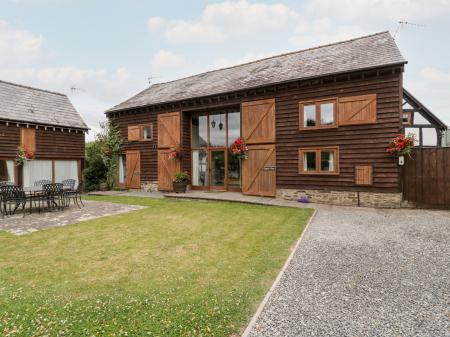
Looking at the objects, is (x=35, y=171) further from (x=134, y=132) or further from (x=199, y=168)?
(x=199, y=168)

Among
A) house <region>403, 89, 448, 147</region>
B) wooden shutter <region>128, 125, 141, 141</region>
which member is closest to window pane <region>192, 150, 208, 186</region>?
wooden shutter <region>128, 125, 141, 141</region>

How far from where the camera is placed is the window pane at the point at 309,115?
10008 millimetres

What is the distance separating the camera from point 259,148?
36.6ft

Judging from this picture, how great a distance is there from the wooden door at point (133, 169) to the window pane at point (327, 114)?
1070 cm

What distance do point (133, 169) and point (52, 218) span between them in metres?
7.66

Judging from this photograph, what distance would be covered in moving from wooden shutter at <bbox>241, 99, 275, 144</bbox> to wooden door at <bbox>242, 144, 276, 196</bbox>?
1.23 ft

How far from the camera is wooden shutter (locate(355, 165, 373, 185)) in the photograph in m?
8.99

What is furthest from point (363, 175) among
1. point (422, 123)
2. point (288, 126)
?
point (422, 123)

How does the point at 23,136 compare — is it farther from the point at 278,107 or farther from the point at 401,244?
the point at 401,244

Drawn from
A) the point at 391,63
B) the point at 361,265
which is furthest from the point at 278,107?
the point at 361,265

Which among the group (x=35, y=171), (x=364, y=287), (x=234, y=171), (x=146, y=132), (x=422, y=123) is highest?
(x=422, y=123)

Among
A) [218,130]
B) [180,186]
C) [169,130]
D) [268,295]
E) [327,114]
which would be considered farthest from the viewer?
[169,130]

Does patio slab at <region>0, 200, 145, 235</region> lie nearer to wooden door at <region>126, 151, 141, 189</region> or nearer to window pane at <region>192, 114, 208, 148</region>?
window pane at <region>192, 114, 208, 148</region>

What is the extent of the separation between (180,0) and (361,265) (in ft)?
48.6
